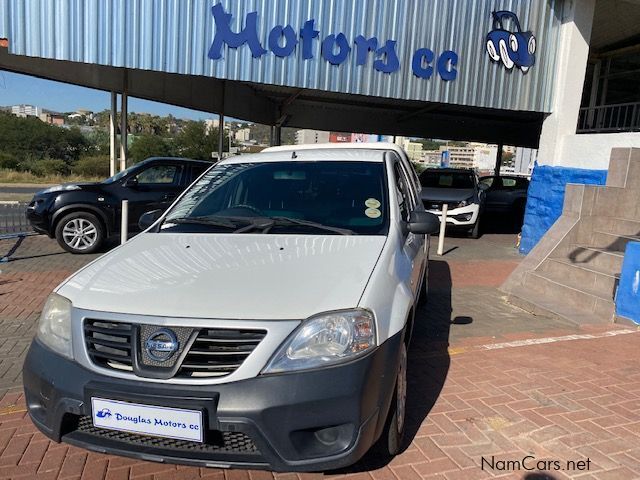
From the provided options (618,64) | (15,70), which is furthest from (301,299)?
(618,64)

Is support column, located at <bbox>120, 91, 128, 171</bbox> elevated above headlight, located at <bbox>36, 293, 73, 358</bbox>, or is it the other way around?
support column, located at <bbox>120, 91, 128, 171</bbox>

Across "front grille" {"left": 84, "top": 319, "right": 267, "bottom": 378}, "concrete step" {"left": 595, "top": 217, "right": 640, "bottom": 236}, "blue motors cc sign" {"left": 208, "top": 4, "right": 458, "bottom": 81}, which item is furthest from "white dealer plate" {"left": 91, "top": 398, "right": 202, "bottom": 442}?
"blue motors cc sign" {"left": 208, "top": 4, "right": 458, "bottom": 81}

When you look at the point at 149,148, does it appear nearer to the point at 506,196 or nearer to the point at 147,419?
the point at 506,196

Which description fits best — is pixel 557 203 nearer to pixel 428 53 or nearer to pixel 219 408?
pixel 428 53

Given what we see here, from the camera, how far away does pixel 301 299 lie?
7.65 feet

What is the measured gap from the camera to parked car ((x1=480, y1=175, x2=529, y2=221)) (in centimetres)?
1579

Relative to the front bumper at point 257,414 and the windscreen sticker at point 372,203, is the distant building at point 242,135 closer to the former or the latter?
the windscreen sticker at point 372,203

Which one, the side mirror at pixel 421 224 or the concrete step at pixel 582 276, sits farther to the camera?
the concrete step at pixel 582 276

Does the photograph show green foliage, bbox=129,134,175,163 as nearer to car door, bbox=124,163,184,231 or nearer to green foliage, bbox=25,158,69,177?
green foliage, bbox=25,158,69,177

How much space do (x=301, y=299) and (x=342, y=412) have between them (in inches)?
21.1

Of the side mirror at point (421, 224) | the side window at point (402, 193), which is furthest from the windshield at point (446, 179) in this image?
the side mirror at point (421, 224)

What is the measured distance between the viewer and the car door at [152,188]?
28.6ft

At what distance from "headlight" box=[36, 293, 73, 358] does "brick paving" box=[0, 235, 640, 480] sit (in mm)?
746

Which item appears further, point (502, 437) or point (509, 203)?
point (509, 203)
